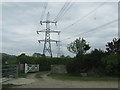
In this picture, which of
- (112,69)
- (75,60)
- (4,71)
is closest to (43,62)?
(75,60)

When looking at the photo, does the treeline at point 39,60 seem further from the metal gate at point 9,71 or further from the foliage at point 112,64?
the metal gate at point 9,71

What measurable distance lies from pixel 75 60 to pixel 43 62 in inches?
464

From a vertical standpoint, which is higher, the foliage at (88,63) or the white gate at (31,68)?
the foliage at (88,63)

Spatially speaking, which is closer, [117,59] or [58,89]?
[58,89]

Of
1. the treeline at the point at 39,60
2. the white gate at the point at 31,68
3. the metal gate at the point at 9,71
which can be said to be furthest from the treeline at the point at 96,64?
the treeline at the point at 39,60

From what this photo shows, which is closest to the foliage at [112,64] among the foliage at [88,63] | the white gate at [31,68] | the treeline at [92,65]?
the treeline at [92,65]

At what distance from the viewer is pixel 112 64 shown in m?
29.1

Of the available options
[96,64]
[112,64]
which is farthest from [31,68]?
[112,64]

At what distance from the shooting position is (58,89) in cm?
1578

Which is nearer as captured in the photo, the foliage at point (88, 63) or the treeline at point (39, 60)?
the foliage at point (88, 63)

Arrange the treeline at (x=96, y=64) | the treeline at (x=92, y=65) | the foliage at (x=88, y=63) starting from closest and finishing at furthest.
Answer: the treeline at (x=96, y=64) < the treeline at (x=92, y=65) < the foliage at (x=88, y=63)

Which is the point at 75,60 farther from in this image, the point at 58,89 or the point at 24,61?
the point at 58,89

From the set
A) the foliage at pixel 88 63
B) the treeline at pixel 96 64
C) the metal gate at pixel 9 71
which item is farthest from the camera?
the foliage at pixel 88 63

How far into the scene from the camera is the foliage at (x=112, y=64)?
94.3 feet
